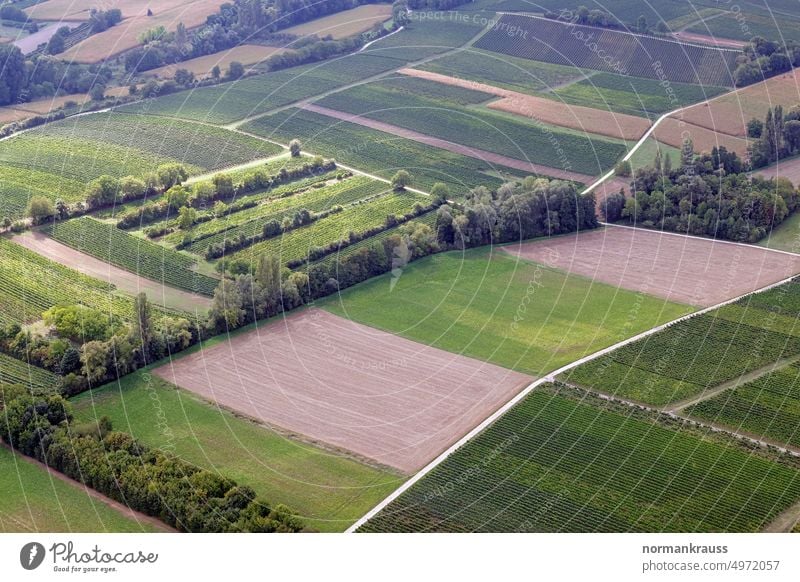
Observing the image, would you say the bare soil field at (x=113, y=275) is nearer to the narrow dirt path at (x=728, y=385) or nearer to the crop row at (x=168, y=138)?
the crop row at (x=168, y=138)

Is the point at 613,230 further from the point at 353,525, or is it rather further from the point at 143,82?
the point at 143,82

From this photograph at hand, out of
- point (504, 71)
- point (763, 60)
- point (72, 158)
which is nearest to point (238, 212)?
point (72, 158)

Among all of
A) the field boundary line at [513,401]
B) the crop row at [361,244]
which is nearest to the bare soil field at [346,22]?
the crop row at [361,244]

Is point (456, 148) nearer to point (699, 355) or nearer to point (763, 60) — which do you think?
point (763, 60)

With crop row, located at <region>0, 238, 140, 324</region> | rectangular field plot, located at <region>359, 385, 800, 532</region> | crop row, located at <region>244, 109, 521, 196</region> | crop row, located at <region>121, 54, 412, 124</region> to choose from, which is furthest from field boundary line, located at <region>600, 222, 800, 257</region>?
crop row, located at <region>121, 54, 412, 124</region>

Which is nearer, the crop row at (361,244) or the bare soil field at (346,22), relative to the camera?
the crop row at (361,244)

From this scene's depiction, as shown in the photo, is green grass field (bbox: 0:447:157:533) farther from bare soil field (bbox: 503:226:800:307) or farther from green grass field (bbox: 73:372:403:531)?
bare soil field (bbox: 503:226:800:307)

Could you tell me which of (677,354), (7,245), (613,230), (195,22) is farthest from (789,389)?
(195,22)
